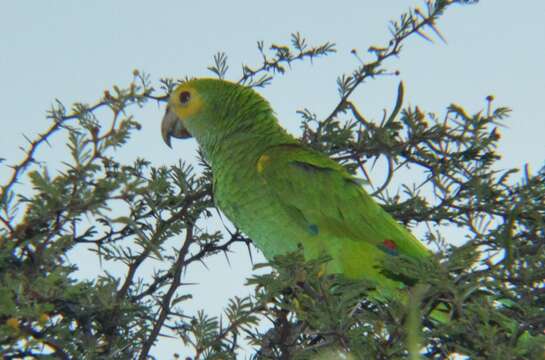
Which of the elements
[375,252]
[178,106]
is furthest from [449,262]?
[178,106]

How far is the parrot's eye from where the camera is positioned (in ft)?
16.1

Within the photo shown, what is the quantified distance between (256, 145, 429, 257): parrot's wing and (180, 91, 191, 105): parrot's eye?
128 centimetres

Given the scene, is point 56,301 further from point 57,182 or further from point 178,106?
point 178,106

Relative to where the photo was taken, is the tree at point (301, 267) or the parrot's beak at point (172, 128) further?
the parrot's beak at point (172, 128)

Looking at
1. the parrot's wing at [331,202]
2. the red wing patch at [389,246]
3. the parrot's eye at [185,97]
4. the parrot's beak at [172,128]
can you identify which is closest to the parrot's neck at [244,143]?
the parrot's wing at [331,202]

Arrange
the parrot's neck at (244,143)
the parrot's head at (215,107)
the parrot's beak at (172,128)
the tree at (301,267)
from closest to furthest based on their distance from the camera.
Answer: the tree at (301,267), the parrot's neck at (244,143), the parrot's head at (215,107), the parrot's beak at (172,128)

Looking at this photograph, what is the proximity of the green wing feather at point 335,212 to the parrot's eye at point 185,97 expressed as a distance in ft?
4.19

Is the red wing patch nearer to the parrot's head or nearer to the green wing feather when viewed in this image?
the green wing feather

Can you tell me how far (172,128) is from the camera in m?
5.31

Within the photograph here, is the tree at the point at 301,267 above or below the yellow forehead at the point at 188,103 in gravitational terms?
below

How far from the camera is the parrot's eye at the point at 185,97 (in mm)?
4910

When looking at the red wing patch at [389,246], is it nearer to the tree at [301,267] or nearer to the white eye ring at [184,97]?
the tree at [301,267]

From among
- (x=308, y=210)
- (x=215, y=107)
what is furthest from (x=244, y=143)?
(x=308, y=210)

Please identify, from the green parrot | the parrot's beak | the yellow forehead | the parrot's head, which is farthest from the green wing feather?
the parrot's beak
